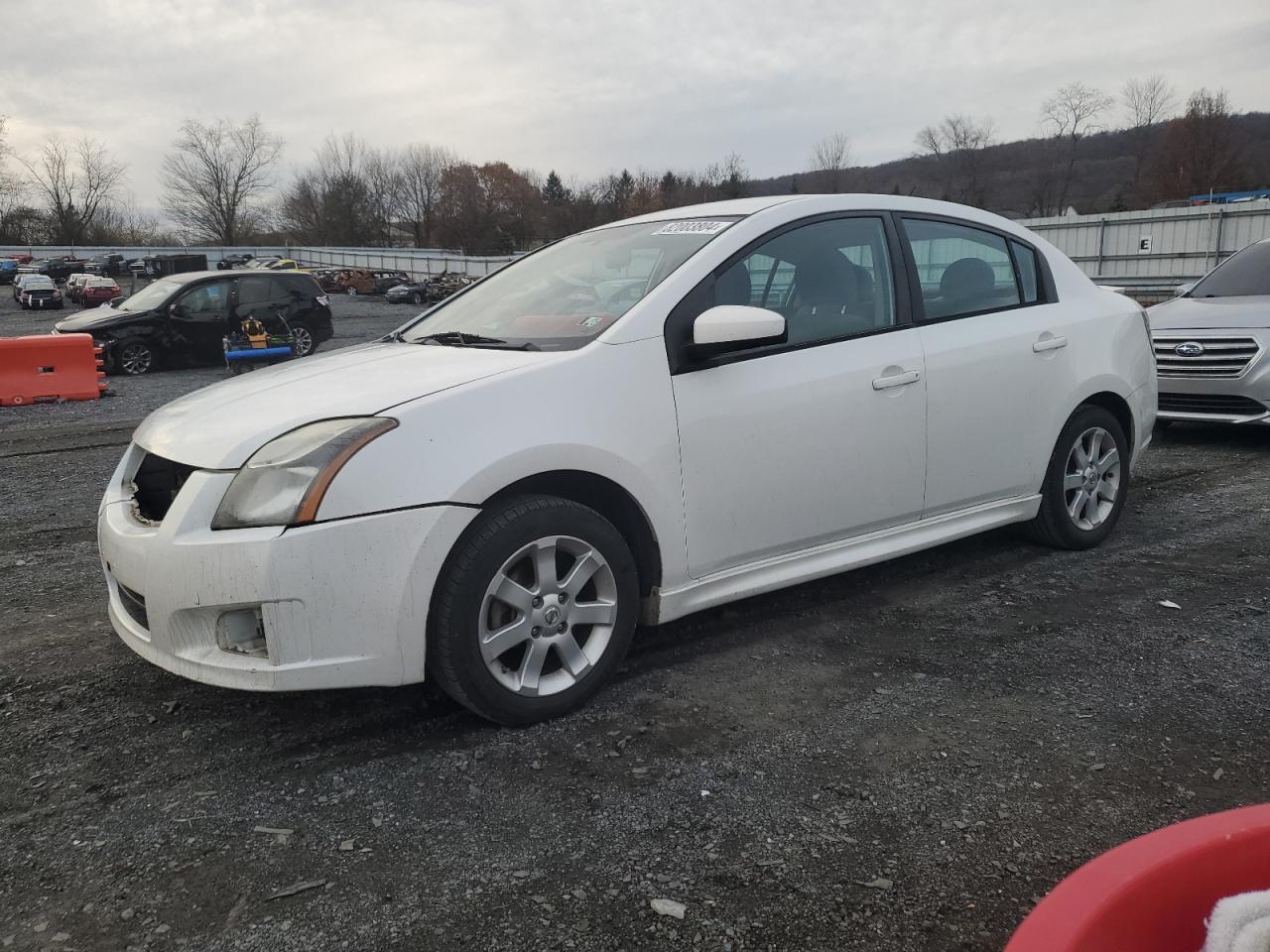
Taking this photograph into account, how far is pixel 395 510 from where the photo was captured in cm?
277

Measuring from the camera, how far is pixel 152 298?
624 inches

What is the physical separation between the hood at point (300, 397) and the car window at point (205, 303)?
13.4 meters

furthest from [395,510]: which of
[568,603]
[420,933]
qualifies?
[420,933]

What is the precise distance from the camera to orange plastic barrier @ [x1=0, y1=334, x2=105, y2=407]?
11930 mm

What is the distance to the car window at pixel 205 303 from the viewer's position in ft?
51.5

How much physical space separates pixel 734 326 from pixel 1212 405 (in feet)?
18.9

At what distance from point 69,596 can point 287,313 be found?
13.4 metres

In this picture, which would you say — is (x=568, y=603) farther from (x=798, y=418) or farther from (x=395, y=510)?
(x=798, y=418)

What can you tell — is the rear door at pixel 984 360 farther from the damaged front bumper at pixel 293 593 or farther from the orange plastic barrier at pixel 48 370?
the orange plastic barrier at pixel 48 370

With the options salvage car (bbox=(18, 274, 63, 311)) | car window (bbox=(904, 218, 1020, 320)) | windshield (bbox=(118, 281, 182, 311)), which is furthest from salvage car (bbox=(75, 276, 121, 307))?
car window (bbox=(904, 218, 1020, 320))

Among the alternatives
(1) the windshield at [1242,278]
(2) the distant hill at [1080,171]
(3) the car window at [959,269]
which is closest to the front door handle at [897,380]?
(3) the car window at [959,269]

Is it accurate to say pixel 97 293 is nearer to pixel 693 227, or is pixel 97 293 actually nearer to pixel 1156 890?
pixel 693 227

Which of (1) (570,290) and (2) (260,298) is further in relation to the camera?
(2) (260,298)

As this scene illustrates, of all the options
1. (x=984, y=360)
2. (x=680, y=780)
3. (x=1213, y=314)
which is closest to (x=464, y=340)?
(x=680, y=780)
